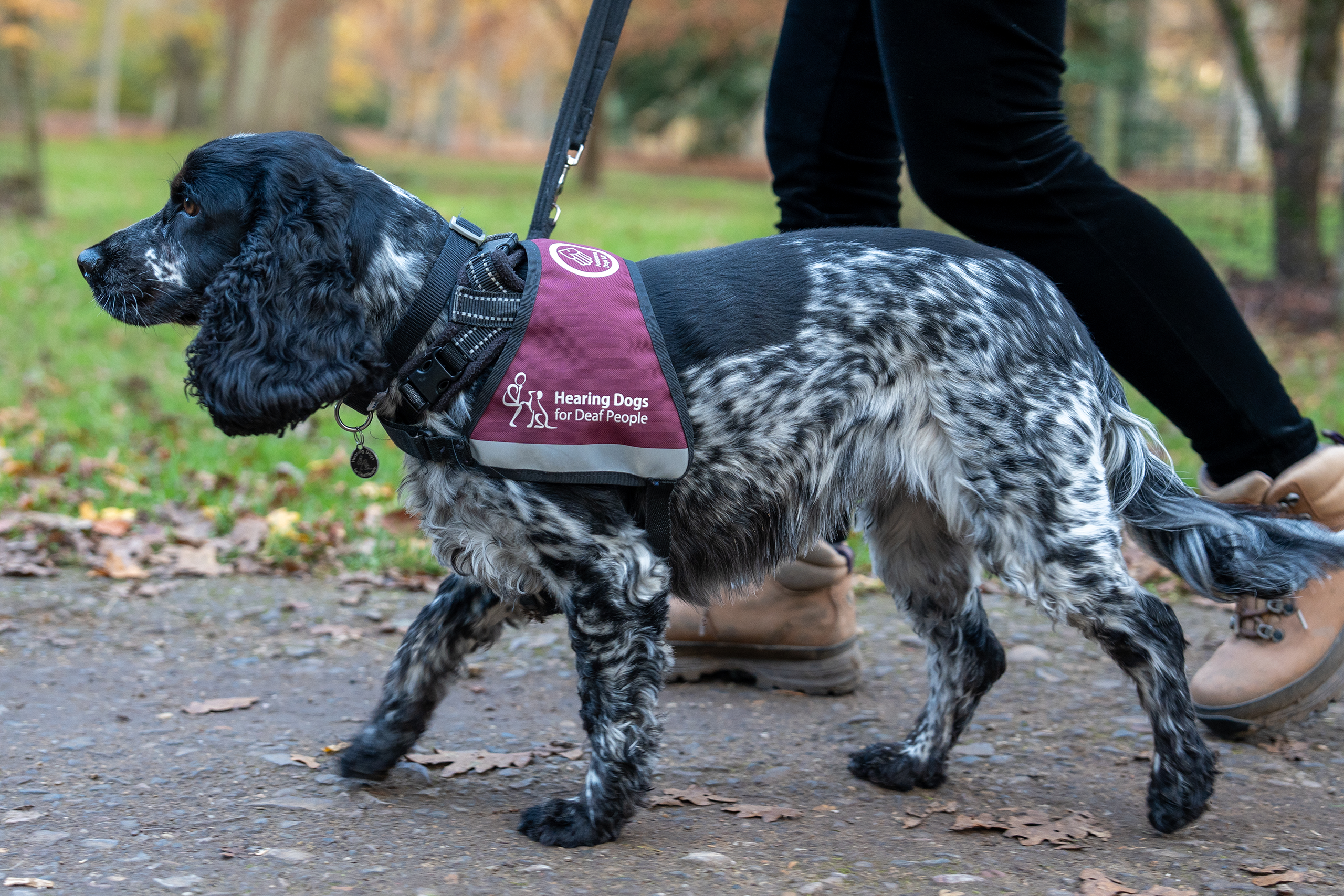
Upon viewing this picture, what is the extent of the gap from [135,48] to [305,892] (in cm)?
5280

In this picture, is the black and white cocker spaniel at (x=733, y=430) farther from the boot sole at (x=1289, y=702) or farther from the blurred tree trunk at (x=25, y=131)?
the blurred tree trunk at (x=25, y=131)

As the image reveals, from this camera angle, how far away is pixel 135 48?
4803cm

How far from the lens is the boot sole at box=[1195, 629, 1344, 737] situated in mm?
3246

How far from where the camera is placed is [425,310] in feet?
8.43

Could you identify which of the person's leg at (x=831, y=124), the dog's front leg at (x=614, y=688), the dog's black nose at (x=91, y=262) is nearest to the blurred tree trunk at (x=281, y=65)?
the person's leg at (x=831, y=124)

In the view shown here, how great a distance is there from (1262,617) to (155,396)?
589cm

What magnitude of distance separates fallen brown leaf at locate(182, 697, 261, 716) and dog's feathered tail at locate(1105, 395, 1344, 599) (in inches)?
94.8

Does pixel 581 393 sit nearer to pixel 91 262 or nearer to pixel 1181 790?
pixel 91 262

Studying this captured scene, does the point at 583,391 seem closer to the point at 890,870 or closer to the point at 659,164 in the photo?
the point at 890,870

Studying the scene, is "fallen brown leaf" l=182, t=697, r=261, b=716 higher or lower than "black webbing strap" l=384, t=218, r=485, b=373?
lower

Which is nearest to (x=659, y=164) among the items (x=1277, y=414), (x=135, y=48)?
(x=135, y=48)

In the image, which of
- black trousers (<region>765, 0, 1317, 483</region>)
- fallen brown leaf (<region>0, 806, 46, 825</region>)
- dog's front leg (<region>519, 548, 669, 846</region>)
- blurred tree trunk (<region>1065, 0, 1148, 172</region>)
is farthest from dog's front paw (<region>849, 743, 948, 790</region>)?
blurred tree trunk (<region>1065, 0, 1148, 172</region>)

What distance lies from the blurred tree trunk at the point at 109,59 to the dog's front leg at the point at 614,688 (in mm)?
41037

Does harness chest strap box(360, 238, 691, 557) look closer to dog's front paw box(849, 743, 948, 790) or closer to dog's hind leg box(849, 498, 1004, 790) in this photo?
dog's hind leg box(849, 498, 1004, 790)
